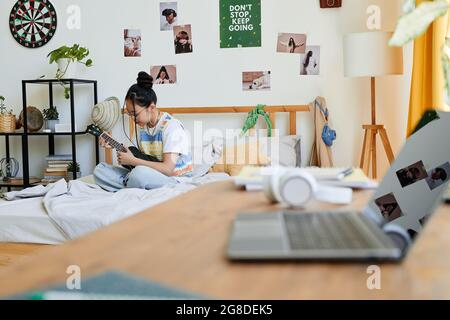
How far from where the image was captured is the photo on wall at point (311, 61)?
4.10 m

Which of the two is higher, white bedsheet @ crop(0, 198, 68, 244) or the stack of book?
the stack of book

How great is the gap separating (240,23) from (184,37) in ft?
1.45

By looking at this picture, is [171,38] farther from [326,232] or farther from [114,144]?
[326,232]

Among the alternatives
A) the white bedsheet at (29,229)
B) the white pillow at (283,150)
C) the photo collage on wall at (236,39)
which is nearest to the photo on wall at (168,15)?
the photo collage on wall at (236,39)

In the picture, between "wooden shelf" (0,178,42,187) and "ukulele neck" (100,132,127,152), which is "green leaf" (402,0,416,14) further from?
"wooden shelf" (0,178,42,187)

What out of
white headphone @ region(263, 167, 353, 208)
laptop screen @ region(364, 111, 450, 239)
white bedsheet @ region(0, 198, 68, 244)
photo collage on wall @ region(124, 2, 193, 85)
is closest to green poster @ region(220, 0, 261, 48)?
photo collage on wall @ region(124, 2, 193, 85)

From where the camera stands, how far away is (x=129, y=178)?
3.19 meters

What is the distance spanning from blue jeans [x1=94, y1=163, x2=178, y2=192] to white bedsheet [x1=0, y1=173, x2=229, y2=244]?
0.19 m

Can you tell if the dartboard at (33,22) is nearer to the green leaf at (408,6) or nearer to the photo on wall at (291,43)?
the photo on wall at (291,43)

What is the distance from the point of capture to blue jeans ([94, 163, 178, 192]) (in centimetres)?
313

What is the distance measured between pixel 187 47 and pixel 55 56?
3.24ft

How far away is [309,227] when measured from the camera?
0.77m

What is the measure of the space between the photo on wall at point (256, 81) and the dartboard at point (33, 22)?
1622 mm

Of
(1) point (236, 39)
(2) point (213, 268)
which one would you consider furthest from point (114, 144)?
(2) point (213, 268)
